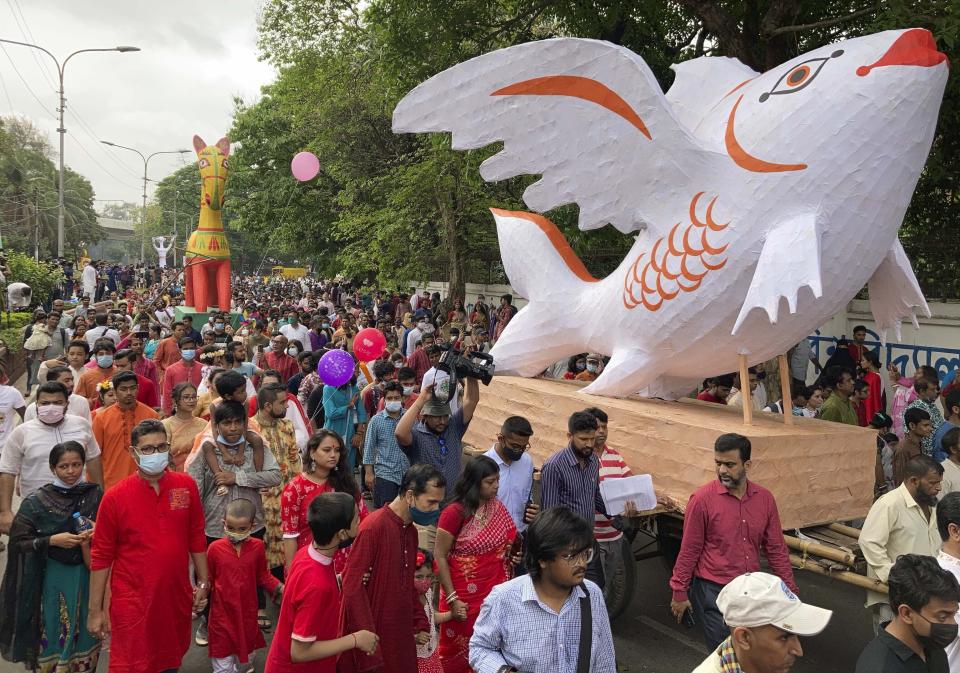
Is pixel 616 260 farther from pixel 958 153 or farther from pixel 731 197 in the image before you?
pixel 731 197

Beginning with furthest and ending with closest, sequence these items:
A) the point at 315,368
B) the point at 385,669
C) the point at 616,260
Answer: the point at 616,260, the point at 315,368, the point at 385,669

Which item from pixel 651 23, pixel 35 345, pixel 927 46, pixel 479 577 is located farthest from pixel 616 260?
pixel 479 577

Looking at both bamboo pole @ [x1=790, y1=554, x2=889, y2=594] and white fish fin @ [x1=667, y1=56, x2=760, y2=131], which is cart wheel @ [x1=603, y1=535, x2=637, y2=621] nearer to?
bamboo pole @ [x1=790, y1=554, x2=889, y2=594]

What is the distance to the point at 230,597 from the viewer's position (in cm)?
404

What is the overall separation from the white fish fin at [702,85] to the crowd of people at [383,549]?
278 cm

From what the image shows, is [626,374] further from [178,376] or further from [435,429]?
[178,376]

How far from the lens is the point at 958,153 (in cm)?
951

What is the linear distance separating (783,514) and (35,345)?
944cm

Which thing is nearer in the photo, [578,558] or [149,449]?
[578,558]

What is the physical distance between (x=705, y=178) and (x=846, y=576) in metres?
2.86

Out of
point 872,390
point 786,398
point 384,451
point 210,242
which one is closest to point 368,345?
point 384,451

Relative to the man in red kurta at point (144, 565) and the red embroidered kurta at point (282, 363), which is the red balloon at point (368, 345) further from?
the man in red kurta at point (144, 565)

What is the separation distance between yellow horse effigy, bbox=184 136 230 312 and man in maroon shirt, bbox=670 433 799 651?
15554 millimetres

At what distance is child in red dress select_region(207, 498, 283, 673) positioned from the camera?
13.3ft
